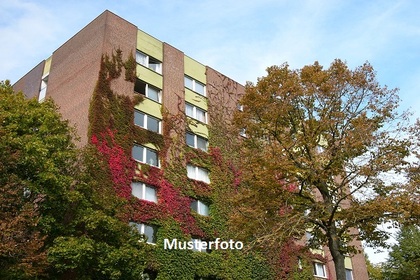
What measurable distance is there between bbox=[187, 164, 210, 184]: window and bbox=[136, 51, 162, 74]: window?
7.46m

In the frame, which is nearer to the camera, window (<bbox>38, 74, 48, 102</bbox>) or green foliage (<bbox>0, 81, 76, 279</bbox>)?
green foliage (<bbox>0, 81, 76, 279</bbox>)

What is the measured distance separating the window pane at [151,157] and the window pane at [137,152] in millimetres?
472

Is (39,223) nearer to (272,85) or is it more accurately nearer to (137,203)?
(137,203)

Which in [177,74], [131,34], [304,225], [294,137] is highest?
[131,34]

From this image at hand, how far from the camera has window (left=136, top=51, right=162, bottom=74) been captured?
3022cm

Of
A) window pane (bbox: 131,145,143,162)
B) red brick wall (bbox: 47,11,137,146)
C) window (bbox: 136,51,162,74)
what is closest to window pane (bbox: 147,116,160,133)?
window pane (bbox: 131,145,143,162)

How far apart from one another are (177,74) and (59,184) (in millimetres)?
15804

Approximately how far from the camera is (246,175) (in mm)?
19250

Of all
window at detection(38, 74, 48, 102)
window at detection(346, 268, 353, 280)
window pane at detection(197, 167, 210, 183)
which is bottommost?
window at detection(346, 268, 353, 280)

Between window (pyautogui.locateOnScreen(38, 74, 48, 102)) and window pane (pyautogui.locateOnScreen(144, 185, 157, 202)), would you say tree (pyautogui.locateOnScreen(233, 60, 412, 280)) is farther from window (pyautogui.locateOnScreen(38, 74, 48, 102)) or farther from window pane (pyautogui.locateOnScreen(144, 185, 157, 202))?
window (pyautogui.locateOnScreen(38, 74, 48, 102))

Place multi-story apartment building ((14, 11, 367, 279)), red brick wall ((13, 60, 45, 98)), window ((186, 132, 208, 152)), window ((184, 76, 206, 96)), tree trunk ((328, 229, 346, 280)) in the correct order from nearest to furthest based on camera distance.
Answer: tree trunk ((328, 229, 346, 280)) → multi-story apartment building ((14, 11, 367, 279)) → window ((186, 132, 208, 152)) → red brick wall ((13, 60, 45, 98)) → window ((184, 76, 206, 96))

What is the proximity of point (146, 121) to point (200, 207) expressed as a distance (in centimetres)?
661

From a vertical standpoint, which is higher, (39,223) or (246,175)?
(246,175)

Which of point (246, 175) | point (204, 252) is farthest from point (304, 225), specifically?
point (204, 252)
